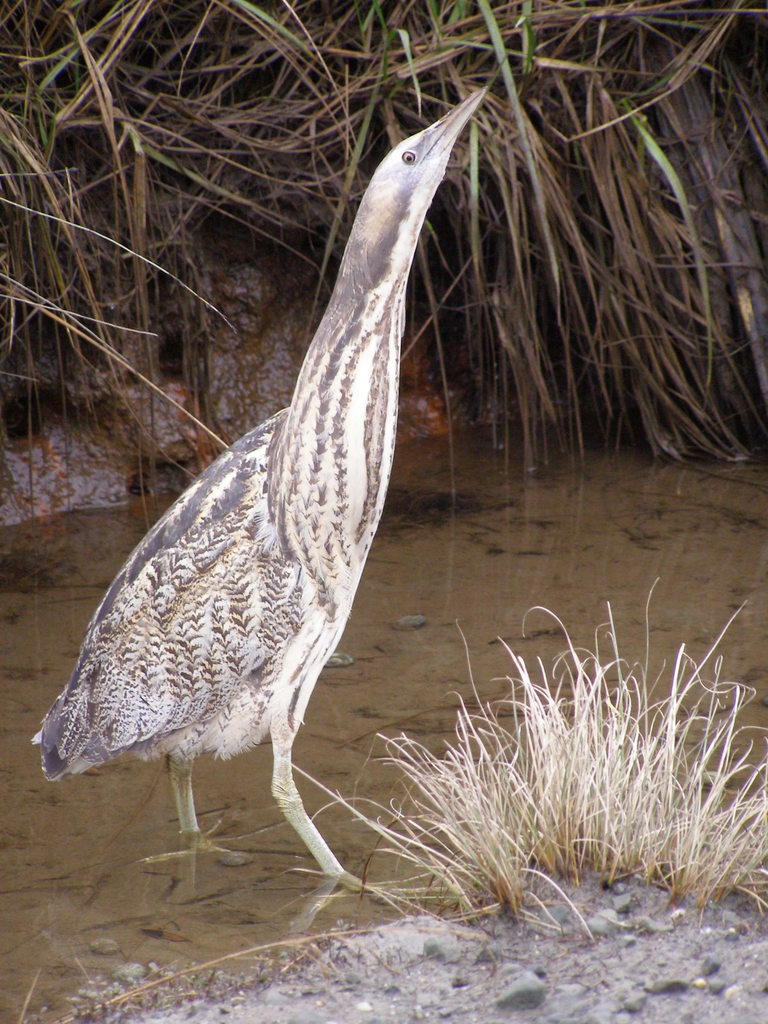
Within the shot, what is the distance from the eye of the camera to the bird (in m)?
2.60

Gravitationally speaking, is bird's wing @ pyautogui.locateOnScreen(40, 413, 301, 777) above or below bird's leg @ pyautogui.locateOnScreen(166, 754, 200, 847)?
above

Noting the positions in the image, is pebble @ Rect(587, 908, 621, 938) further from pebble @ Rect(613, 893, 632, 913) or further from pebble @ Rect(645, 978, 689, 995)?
pebble @ Rect(645, 978, 689, 995)

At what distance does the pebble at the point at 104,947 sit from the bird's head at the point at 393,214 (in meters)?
1.46

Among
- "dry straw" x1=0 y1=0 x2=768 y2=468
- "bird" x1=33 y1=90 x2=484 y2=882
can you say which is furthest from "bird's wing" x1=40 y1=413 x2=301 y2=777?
"dry straw" x1=0 y1=0 x2=768 y2=468

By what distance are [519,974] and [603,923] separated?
0.61ft

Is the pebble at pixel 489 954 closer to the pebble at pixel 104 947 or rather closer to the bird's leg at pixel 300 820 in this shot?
the bird's leg at pixel 300 820

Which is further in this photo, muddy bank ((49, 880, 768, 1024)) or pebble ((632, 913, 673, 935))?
pebble ((632, 913, 673, 935))

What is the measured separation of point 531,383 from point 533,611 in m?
1.53

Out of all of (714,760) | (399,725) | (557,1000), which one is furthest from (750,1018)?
(399,725)

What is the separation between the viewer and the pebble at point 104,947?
8.22 ft

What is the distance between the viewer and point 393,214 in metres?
2.55

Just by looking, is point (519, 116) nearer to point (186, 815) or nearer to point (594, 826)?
point (186, 815)

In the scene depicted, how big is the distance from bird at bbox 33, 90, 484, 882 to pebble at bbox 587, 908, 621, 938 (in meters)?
0.81

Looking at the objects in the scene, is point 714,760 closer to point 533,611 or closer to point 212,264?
point 533,611
